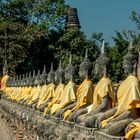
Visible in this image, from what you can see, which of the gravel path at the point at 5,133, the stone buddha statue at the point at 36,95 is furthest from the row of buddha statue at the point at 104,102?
the gravel path at the point at 5,133

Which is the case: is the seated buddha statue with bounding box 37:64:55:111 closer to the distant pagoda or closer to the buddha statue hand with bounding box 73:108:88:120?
the buddha statue hand with bounding box 73:108:88:120

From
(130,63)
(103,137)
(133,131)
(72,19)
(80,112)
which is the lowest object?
(103,137)

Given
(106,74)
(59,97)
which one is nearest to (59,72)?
(59,97)

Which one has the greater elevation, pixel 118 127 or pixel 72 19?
pixel 72 19

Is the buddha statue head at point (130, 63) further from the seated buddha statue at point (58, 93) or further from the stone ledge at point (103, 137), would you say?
the seated buddha statue at point (58, 93)

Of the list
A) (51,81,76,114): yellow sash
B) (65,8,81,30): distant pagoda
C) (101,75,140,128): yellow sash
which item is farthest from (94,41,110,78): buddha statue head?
(65,8,81,30): distant pagoda

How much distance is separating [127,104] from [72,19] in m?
60.9

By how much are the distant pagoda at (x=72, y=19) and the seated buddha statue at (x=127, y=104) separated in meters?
57.7

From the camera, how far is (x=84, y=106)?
1303 cm

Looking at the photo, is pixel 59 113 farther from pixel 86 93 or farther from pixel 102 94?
pixel 102 94

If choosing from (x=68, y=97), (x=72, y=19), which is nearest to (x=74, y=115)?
(x=68, y=97)

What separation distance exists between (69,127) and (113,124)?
3566mm

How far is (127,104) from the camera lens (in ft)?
32.0

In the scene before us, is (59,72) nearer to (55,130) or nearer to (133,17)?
(55,130)
